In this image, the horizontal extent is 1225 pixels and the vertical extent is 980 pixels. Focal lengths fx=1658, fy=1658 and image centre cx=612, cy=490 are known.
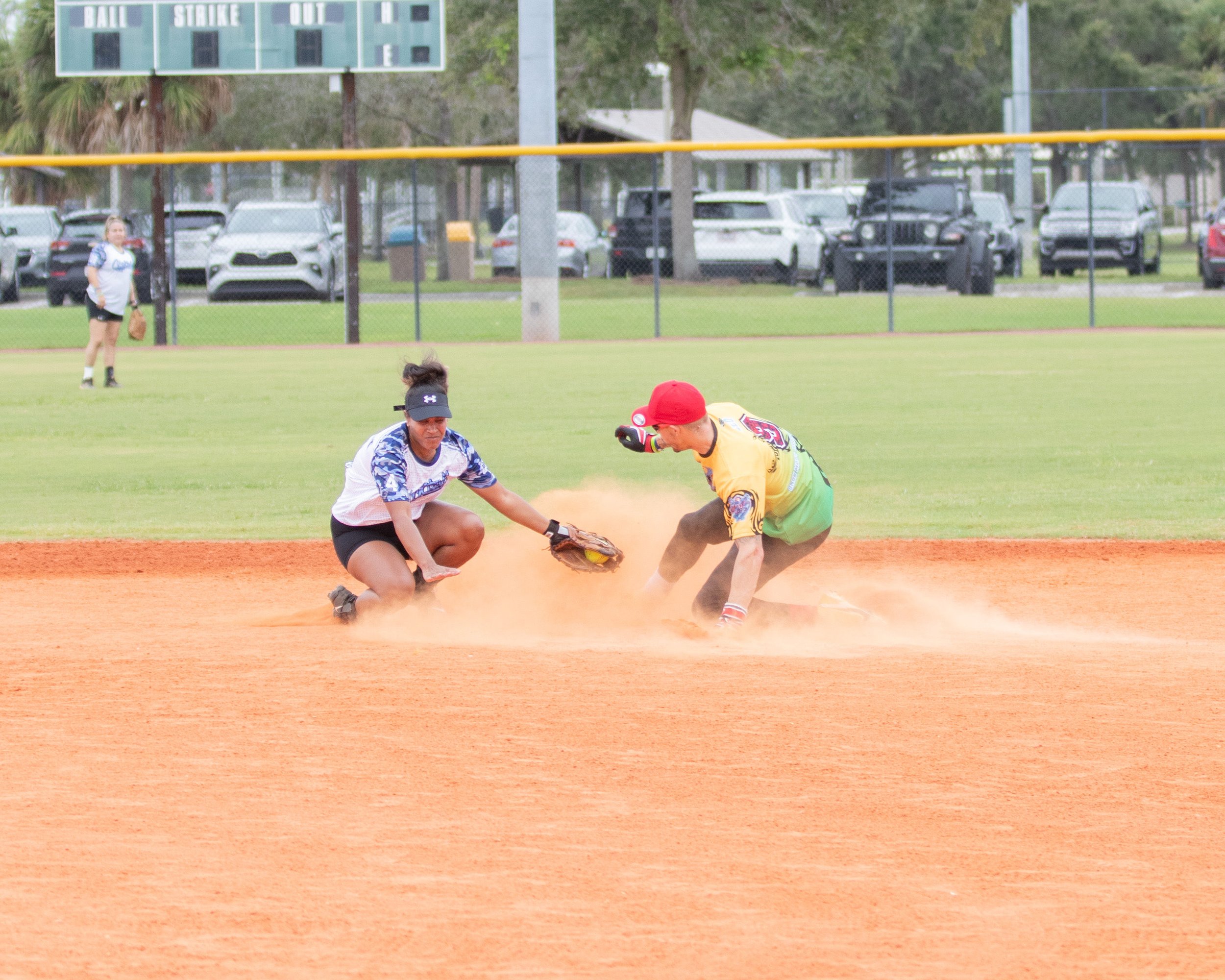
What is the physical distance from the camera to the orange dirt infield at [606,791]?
3.56m

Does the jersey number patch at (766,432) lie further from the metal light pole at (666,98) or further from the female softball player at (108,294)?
the metal light pole at (666,98)

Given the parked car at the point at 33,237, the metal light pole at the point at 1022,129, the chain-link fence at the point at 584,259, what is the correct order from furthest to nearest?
the metal light pole at the point at 1022,129 < the parked car at the point at 33,237 < the chain-link fence at the point at 584,259

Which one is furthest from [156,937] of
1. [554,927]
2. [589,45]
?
[589,45]

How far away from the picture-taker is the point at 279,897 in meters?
3.80

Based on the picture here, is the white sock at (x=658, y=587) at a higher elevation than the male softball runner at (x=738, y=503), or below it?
below

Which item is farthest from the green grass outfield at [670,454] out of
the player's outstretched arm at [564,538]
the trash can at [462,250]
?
the trash can at [462,250]

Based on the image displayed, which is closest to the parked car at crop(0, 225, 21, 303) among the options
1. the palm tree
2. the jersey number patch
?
the palm tree

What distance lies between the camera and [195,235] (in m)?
26.3

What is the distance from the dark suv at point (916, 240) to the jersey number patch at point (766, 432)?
18740mm

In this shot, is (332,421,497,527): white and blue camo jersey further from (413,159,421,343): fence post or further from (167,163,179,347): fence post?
(167,163,179,347): fence post

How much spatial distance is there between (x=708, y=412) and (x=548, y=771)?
6.98 ft

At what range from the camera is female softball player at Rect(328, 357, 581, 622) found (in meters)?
6.45

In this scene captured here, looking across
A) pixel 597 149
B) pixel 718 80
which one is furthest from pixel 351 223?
pixel 718 80

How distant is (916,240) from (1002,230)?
21.1ft
